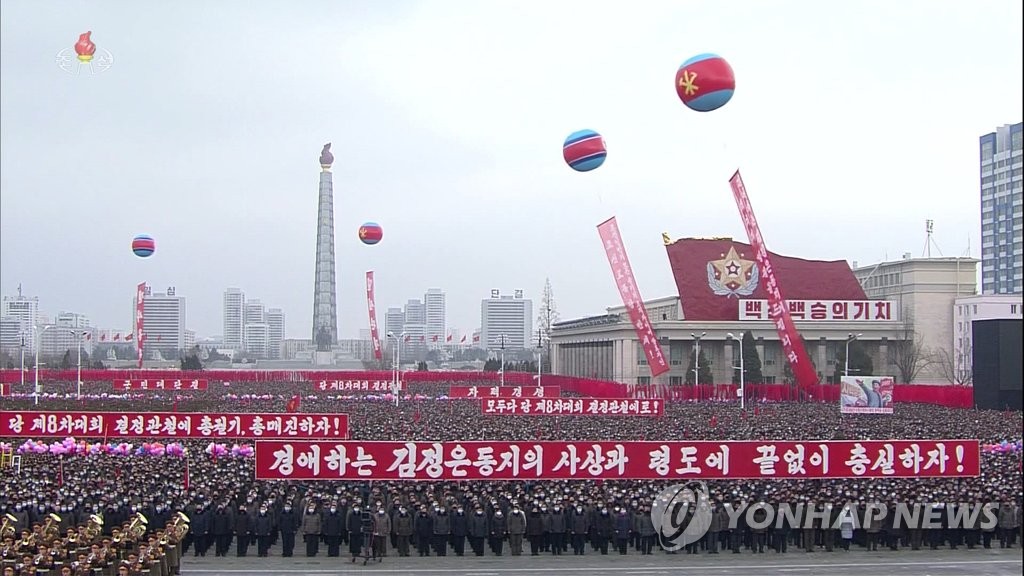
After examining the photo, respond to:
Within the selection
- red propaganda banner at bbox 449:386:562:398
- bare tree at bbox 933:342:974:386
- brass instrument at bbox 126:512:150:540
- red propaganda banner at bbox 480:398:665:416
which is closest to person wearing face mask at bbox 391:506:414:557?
brass instrument at bbox 126:512:150:540

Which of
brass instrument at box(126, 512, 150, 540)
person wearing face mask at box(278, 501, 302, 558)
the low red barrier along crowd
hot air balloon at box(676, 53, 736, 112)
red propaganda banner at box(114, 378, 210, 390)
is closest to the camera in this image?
brass instrument at box(126, 512, 150, 540)

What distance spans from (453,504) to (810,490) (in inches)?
273

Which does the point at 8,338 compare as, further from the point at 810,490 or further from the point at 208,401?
the point at 810,490

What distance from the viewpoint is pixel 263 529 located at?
19.5 m

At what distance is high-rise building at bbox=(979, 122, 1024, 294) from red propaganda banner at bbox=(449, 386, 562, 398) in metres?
82.9

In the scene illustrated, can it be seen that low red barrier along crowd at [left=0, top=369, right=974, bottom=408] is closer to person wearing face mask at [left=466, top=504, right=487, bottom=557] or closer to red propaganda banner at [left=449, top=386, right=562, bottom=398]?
red propaganda banner at [left=449, top=386, right=562, bottom=398]

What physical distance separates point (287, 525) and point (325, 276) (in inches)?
6046

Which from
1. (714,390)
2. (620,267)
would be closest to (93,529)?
(620,267)

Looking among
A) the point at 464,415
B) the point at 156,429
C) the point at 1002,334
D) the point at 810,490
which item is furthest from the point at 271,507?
the point at 1002,334

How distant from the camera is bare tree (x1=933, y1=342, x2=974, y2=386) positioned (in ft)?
240

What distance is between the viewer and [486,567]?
18812mm

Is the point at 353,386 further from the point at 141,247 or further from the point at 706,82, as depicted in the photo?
the point at 706,82

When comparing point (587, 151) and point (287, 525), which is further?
point (587, 151)

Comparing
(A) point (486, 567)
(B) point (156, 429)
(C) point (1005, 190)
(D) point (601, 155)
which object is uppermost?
(C) point (1005, 190)
